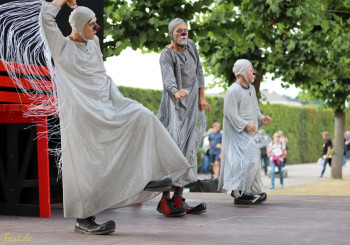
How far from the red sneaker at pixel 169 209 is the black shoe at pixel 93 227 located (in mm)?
1447

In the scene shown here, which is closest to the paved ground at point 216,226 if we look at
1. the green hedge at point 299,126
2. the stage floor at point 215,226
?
the stage floor at point 215,226

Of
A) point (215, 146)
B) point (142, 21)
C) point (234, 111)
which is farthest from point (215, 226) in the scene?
point (215, 146)

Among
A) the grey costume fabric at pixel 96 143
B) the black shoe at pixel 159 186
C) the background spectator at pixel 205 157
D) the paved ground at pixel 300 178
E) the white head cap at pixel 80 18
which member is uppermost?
the white head cap at pixel 80 18

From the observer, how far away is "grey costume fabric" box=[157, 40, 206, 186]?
23.4 ft

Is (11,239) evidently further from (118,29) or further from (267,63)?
(267,63)

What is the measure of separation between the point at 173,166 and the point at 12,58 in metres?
1.86

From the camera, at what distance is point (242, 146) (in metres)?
8.42

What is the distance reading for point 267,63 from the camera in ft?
55.3

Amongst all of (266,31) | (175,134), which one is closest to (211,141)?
(266,31)

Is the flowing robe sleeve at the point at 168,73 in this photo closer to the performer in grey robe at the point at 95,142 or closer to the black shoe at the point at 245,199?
the performer in grey robe at the point at 95,142

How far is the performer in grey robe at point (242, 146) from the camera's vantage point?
329 inches

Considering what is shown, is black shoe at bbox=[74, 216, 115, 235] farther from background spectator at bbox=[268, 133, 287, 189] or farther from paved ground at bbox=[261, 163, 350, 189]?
paved ground at bbox=[261, 163, 350, 189]

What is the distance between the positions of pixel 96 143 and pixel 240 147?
3.32m

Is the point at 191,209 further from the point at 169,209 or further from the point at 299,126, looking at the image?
the point at 299,126
